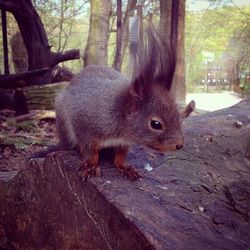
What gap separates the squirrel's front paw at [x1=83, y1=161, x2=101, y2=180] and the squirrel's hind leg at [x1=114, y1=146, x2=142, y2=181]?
9cm

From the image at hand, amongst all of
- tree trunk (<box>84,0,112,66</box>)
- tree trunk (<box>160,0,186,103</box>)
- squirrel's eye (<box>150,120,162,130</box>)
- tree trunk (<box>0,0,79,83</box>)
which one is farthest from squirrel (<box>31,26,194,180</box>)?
tree trunk (<box>0,0,79,83</box>)

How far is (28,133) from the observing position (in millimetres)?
3635

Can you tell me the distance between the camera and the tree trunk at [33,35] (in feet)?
13.2

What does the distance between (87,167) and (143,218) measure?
296 mm

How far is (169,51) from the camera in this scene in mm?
1333

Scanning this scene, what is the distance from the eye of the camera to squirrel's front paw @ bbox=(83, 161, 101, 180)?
1.23 m

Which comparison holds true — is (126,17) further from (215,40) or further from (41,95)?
(41,95)

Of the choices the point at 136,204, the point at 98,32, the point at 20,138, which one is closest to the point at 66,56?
the point at 98,32

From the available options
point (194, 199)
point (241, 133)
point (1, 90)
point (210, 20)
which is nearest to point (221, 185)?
point (194, 199)

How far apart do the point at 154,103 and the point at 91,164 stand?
291 millimetres

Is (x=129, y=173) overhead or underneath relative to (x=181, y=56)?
underneath

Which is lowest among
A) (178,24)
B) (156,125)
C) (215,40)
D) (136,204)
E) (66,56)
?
(136,204)

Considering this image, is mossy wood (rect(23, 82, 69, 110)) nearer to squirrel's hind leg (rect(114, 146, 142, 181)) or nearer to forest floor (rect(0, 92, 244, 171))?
forest floor (rect(0, 92, 244, 171))

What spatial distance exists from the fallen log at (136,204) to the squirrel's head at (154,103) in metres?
0.12
